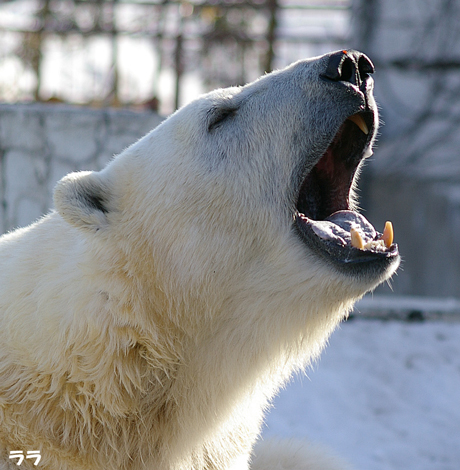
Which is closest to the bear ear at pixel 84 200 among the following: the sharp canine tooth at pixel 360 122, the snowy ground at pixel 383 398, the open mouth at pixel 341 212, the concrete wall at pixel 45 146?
the open mouth at pixel 341 212

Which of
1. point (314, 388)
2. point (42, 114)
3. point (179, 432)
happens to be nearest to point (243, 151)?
point (179, 432)

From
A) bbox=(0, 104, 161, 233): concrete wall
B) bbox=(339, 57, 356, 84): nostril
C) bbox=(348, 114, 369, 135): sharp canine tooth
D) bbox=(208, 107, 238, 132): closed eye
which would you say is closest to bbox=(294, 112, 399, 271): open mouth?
bbox=(348, 114, 369, 135): sharp canine tooth

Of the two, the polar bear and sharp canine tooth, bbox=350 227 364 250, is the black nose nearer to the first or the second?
the polar bear

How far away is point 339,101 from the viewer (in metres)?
1.94

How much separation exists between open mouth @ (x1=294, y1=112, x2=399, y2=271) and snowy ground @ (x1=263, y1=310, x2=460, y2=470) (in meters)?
1.10

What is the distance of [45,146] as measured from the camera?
533 centimetres

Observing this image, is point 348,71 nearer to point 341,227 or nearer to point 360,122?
point 360,122

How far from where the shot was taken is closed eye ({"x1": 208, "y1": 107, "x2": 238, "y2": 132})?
206 cm

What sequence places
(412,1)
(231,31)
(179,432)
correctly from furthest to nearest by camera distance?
(412,1) < (231,31) < (179,432)

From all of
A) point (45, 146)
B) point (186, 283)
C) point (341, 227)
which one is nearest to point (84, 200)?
Result: point (186, 283)

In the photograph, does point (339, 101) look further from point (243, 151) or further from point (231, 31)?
point (231, 31)

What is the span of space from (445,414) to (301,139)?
2.37 metres

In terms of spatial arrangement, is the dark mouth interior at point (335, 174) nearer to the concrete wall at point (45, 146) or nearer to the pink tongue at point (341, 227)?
the pink tongue at point (341, 227)

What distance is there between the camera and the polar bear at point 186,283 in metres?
1.89
